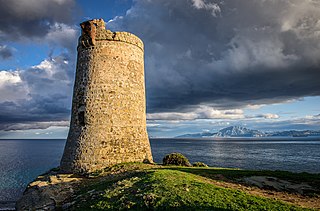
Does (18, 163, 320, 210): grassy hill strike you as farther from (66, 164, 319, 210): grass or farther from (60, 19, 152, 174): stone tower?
(60, 19, 152, 174): stone tower

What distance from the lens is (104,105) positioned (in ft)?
68.0

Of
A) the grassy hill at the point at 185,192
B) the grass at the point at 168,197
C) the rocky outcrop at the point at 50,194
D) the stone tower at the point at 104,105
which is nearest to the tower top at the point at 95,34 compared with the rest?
the stone tower at the point at 104,105

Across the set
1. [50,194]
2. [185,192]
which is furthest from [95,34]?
[185,192]

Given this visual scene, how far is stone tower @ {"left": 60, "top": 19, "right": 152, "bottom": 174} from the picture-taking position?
1997 cm

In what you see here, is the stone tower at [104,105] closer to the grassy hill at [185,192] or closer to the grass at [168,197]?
the grassy hill at [185,192]

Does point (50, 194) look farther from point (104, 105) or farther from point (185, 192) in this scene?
point (185, 192)

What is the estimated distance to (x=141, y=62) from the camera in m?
23.6

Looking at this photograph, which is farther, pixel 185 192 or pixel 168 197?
pixel 185 192

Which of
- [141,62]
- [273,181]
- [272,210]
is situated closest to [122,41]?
[141,62]

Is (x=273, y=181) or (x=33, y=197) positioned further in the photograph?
(x=33, y=197)

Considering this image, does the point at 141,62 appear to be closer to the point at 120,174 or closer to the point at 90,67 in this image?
the point at 90,67

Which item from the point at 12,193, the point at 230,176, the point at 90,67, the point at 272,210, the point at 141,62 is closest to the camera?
the point at 272,210

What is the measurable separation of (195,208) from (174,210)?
818 millimetres

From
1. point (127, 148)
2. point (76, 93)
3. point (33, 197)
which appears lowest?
point (33, 197)
